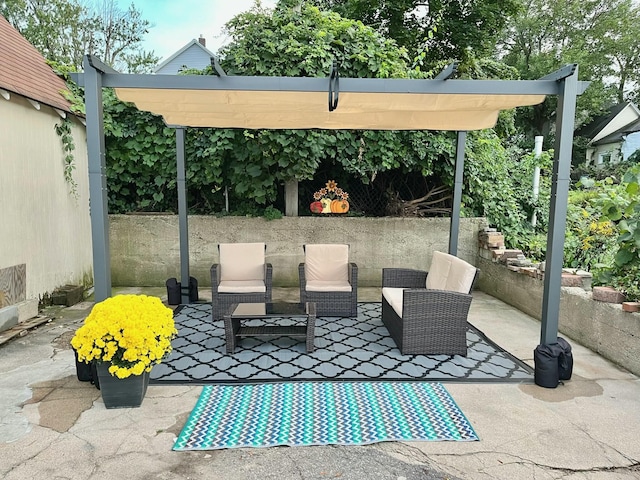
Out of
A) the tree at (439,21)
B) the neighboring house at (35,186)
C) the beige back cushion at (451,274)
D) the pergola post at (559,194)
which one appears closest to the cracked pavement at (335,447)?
the pergola post at (559,194)

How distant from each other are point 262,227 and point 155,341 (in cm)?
421

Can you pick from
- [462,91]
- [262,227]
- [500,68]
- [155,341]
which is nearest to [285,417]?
[155,341]

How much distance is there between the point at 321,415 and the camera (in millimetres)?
2840

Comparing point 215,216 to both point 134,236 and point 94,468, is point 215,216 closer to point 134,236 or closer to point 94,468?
point 134,236

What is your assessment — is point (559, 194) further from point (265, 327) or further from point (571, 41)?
point (571, 41)

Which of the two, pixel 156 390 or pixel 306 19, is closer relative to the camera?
pixel 156 390

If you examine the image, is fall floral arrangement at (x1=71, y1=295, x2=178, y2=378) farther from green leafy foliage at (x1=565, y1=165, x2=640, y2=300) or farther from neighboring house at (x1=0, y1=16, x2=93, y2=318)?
green leafy foliage at (x1=565, y1=165, x2=640, y2=300)

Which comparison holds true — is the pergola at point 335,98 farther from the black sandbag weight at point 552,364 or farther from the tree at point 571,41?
the tree at point 571,41

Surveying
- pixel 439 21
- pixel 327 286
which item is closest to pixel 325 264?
pixel 327 286

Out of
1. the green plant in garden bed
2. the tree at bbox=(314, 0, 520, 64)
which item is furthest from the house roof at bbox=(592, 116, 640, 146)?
the green plant in garden bed

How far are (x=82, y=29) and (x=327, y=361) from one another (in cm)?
1775

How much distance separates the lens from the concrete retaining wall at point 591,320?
3613 mm

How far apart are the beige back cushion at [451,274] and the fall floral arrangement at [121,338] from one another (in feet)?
8.73

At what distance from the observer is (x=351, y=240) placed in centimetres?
705
